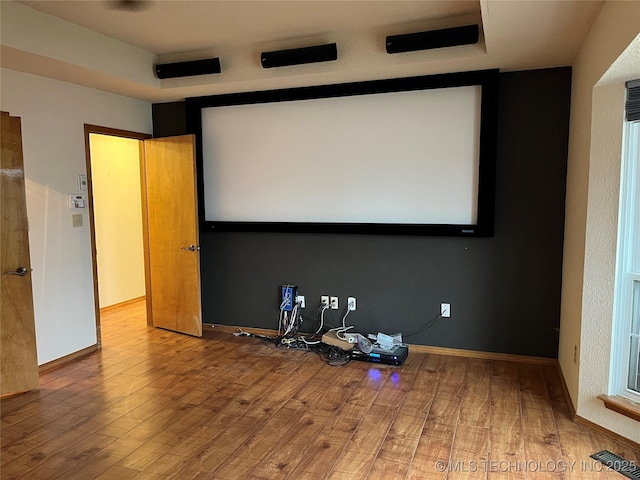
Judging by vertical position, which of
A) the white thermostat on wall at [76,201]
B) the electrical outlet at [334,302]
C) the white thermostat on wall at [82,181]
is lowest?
the electrical outlet at [334,302]

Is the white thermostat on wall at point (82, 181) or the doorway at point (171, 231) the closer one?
the white thermostat on wall at point (82, 181)

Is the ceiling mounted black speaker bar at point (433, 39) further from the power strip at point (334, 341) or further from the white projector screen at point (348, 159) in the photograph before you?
the power strip at point (334, 341)

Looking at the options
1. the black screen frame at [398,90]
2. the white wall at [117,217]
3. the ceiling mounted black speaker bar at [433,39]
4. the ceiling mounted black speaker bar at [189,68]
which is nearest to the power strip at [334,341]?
the black screen frame at [398,90]

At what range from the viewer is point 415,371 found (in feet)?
12.1

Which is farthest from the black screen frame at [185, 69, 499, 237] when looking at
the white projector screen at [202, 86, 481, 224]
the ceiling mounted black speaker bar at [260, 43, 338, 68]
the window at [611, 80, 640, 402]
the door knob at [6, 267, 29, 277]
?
the door knob at [6, 267, 29, 277]

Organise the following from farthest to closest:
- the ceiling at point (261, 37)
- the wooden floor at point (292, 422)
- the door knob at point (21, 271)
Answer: the door knob at point (21, 271), the ceiling at point (261, 37), the wooden floor at point (292, 422)

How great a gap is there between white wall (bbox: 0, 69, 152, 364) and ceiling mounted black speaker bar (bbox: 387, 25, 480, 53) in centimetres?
272

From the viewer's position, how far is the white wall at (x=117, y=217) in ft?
18.3

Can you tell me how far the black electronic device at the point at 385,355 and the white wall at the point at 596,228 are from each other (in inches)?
50.6

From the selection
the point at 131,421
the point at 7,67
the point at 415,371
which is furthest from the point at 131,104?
the point at 415,371

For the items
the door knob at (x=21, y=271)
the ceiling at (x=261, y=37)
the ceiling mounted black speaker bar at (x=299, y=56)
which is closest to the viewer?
the ceiling at (x=261, y=37)

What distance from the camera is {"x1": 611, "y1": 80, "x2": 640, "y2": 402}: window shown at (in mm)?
2512

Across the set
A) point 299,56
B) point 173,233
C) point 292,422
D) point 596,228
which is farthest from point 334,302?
point 596,228

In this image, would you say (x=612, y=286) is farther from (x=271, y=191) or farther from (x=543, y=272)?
(x=271, y=191)
